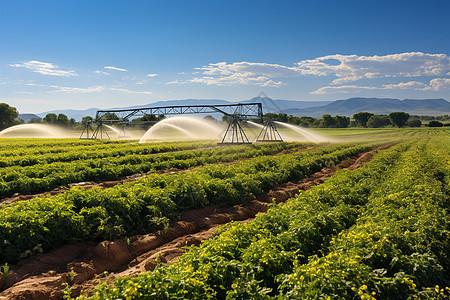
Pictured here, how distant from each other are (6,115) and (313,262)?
106 m

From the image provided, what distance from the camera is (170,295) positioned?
12.7 feet

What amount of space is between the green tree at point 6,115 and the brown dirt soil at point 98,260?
328 ft

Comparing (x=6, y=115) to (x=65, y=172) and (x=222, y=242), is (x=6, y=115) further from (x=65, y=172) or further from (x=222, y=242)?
(x=222, y=242)

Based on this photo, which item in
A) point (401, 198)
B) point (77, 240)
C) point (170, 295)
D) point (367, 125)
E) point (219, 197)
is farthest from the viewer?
point (367, 125)

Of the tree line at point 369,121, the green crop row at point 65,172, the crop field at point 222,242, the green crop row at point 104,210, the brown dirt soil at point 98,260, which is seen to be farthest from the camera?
the tree line at point 369,121

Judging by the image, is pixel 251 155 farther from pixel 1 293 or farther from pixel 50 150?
pixel 1 293

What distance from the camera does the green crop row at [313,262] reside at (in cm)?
396

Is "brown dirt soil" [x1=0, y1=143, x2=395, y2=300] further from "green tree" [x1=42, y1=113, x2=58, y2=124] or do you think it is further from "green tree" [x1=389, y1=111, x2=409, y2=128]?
"green tree" [x1=389, y1=111, x2=409, y2=128]

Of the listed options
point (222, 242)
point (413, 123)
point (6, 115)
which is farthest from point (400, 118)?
point (6, 115)

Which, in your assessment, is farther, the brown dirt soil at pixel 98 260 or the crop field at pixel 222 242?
the brown dirt soil at pixel 98 260

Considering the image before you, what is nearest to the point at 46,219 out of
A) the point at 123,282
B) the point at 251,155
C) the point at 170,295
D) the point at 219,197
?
the point at 123,282

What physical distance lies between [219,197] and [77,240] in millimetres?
5109

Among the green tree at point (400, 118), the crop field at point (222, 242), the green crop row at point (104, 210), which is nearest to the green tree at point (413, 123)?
the green tree at point (400, 118)

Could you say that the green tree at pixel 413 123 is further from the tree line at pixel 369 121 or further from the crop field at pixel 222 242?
the crop field at pixel 222 242
